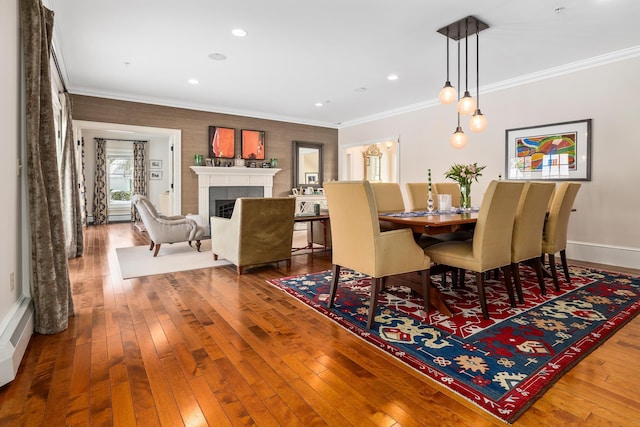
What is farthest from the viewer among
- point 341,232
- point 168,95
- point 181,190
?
point 181,190

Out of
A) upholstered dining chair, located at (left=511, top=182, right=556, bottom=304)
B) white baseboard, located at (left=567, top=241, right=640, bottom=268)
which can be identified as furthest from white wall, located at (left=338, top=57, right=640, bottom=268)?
upholstered dining chair, located at (left=511, top=182, right=556, bottom=304)

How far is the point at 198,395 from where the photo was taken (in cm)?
164

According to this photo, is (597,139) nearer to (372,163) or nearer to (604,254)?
(604,254)

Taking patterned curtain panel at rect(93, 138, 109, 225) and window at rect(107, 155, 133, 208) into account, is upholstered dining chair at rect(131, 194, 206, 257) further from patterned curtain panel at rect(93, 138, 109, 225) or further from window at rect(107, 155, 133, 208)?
window at rect(107, 155, 133, 208)

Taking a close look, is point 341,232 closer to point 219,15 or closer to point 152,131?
point 219,15

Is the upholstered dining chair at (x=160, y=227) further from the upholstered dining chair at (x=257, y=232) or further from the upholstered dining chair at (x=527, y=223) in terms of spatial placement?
the upholstered dining chair at (x=527, y=223)

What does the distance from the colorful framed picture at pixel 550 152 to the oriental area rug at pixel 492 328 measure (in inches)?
62.0

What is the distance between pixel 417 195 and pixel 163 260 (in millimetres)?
3481

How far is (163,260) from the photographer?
4637 mm

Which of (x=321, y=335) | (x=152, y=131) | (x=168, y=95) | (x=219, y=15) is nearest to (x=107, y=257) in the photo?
(x=152, y=131)

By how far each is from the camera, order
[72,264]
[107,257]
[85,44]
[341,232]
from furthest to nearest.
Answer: [107,257]
[72,264]
[85,44]
[341,232]

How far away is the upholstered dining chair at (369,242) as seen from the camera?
2.38 m

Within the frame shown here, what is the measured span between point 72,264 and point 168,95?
3.21 metres

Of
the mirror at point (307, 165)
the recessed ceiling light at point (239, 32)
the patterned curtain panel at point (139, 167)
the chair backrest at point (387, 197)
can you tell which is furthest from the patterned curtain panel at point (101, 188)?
the chair backrest at point (387, 197)
